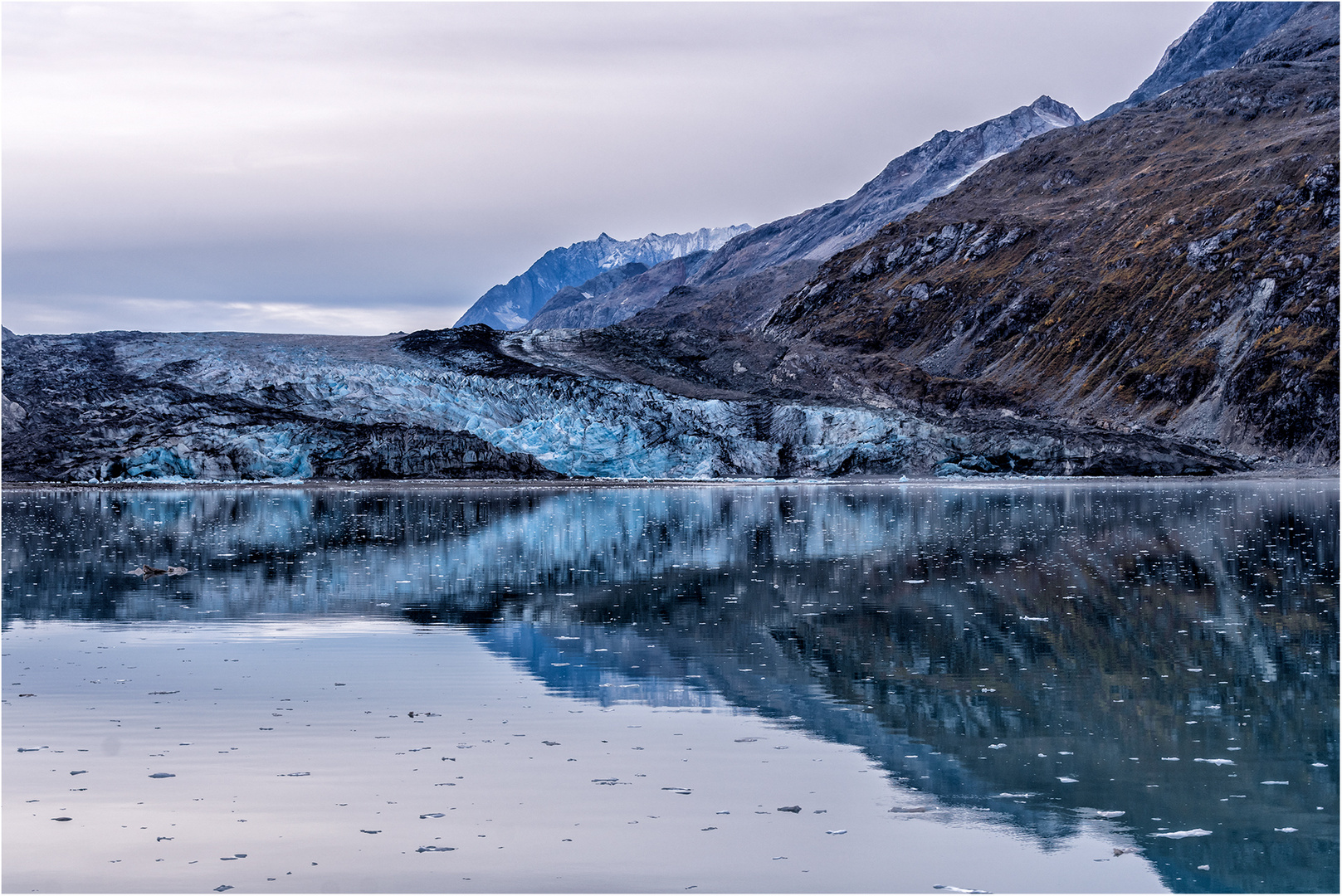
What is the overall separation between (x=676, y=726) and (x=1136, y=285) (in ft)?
454

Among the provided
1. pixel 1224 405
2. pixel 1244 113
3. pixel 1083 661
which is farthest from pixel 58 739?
pixel 1244 113

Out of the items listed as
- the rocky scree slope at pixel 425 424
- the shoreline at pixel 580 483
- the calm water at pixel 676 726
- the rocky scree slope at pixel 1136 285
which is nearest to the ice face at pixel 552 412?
the rocky scree slope at pixel 425 424

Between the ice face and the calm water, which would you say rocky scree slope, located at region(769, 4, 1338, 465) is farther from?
the calm water

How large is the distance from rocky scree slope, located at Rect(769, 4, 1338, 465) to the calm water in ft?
273

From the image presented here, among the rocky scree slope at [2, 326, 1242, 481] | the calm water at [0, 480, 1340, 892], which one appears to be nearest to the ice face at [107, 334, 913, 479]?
the rocky scree slope at [2, 326, 1242, 481]

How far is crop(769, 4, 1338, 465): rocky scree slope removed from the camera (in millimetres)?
116125

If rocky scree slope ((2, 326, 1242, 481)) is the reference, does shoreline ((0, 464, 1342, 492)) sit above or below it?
below

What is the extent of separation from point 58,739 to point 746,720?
273 inches

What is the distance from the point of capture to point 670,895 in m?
8.38

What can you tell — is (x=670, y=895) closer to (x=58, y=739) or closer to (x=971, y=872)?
(x=971, y=872)

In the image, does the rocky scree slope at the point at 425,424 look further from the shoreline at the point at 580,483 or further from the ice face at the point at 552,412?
the shoreline at the point at 580,483

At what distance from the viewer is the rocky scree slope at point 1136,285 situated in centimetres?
11612

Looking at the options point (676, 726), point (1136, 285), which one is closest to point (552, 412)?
point (1136, 285)

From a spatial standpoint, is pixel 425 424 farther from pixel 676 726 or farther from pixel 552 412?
pixel 676 726
